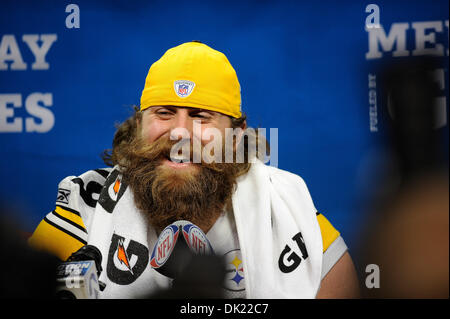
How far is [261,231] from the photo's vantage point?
1416mm

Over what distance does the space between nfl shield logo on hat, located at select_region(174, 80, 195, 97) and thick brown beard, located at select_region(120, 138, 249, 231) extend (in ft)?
0.44

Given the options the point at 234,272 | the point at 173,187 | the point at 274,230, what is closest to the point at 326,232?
the point at 274,230

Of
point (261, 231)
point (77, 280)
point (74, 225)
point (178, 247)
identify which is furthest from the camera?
point (74, 225)

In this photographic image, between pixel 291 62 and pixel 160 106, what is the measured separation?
408mm

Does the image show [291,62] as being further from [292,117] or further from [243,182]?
[243,182]

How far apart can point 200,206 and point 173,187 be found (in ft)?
0.31

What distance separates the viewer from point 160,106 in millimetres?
1450

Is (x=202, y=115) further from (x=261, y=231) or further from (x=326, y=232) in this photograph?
(x=326, y=232)

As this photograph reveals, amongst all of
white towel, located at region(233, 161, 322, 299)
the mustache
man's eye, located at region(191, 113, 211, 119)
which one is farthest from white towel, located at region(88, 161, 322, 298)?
man's eye, located at region(191, 113, 211, 119)

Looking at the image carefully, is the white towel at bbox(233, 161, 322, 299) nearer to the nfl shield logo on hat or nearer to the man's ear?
the man's ear

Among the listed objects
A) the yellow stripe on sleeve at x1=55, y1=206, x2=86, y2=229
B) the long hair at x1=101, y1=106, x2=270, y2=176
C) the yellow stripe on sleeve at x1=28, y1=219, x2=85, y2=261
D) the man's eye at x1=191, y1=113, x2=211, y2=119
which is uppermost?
the man's eye at x1=191, y1=113, x2=211, y2=119

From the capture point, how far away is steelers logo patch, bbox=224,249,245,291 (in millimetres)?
1404
